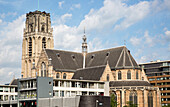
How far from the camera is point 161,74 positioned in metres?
127

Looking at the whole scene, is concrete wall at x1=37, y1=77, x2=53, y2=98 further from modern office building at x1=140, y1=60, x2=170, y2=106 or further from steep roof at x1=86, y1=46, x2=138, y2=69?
modern office building at x1=140, y1=60, x2=170, y2=106

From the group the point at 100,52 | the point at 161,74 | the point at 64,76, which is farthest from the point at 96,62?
the point at 161,74

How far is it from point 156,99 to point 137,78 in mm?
7841

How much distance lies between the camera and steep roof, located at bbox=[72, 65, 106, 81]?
92956 millimetres

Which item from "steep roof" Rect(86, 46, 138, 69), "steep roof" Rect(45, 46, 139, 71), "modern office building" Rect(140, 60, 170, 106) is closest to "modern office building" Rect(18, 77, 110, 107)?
"steep roof" Rect(86, 46, 138, 69)

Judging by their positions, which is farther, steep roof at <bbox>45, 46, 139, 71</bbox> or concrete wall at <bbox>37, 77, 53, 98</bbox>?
steep roof at <bbox>45, 46, 139, 71</bbox>

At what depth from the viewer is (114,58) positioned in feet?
328

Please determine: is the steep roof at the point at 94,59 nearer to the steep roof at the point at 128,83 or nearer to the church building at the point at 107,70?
the church building at the point at 107,70

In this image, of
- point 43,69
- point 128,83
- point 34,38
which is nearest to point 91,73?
point 128,83

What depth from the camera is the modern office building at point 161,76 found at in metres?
124

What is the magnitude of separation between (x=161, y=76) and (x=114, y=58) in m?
33.2

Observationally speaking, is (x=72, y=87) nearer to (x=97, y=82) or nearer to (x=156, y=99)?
(x=97, y=82)

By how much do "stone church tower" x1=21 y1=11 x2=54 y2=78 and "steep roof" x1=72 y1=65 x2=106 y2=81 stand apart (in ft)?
96.9

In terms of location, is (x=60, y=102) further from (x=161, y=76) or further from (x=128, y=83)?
(x=161, y=76)
